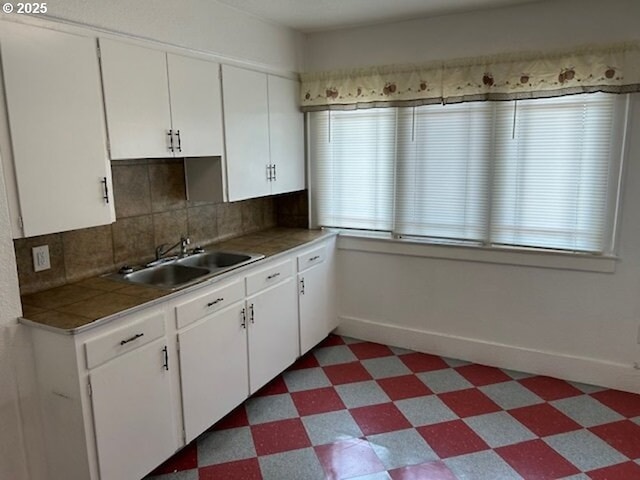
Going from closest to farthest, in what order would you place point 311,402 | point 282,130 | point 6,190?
1. point 6,190
2. point 311,402
3. point 282,130

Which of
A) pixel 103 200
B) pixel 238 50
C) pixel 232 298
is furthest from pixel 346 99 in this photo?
pixel 103 200

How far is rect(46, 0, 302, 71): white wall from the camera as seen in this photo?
2166 mm

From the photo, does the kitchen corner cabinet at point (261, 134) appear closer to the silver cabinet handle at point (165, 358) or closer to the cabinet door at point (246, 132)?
the cabinet door at point (246, 132)

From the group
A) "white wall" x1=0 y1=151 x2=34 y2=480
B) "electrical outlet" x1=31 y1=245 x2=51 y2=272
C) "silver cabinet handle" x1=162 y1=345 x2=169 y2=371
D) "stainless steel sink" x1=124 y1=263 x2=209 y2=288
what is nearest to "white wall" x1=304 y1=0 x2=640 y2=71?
"stainless steel sink" x1=124 y1=263 x2=209 y2=288

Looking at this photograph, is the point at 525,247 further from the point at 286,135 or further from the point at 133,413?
the point at 133,413

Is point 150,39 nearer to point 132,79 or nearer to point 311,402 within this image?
point 132,79

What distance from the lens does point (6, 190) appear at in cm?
187

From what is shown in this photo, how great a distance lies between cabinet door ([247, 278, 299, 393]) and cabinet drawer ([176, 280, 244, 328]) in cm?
16

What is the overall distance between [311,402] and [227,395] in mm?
587

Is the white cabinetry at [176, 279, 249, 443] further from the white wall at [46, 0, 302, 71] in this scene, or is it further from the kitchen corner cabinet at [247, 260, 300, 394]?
the white wall at [46, 0, 302, 71]

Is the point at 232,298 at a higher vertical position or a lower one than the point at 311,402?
higher

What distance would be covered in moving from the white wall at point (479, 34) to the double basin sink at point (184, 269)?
1742 mm

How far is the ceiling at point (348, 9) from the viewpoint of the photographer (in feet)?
9.82

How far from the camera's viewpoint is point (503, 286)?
3.39 meters
